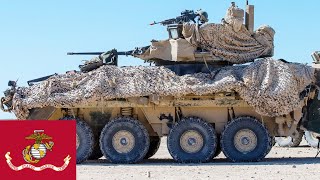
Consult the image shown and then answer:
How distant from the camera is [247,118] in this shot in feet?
76.9

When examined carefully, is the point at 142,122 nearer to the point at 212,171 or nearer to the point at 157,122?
the point at 157,122

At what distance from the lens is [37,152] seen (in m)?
10.9

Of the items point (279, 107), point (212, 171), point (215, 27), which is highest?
point (215, 27)

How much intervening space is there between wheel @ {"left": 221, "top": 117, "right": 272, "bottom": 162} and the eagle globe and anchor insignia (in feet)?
42.2

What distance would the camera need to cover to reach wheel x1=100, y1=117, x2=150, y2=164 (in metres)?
23.8

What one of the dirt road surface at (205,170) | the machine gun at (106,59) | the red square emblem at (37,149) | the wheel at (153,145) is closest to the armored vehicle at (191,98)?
the machine gun at (106,59)

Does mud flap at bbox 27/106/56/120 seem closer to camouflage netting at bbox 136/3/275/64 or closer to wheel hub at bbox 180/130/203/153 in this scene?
camouflage netting at bbox 136/3/275/64

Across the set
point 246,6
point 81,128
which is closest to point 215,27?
point 246,6

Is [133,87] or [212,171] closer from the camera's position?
[212,171]

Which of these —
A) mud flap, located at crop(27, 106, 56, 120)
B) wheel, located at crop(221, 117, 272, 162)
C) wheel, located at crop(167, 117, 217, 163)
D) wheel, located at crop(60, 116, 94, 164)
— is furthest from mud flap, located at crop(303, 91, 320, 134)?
mud flap, located at crop(27, 106, 56, 120)

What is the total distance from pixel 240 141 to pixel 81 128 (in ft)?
15.5

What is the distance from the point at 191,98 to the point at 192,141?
125cm

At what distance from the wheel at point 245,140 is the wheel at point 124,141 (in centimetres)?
238

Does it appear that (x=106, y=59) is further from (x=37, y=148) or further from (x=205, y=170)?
(x=37, y=148)
